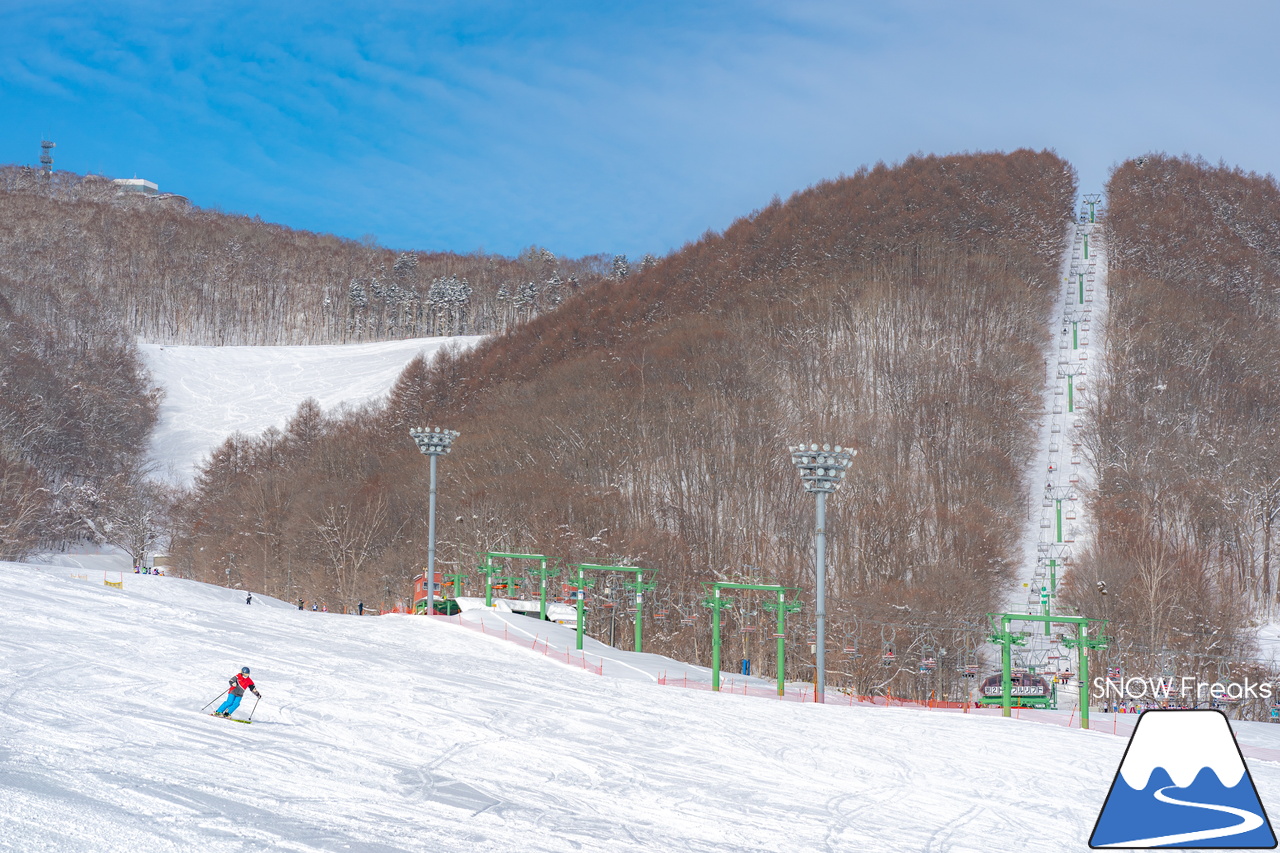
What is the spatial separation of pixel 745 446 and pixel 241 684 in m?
49.8

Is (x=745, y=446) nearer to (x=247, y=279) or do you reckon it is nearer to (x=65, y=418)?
(x=65, y=418)

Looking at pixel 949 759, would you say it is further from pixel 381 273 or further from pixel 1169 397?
pixel 381 273

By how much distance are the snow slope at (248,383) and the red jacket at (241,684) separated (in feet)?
274

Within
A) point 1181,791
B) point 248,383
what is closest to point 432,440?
point 1181,791

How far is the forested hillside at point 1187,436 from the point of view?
141 feet

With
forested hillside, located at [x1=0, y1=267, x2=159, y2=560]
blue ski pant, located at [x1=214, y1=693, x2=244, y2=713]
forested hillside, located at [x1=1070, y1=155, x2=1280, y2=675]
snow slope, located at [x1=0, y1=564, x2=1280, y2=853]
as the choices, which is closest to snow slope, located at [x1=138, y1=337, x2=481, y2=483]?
forested hillside, located at [x1=0, y1=267, x2=159, y2=560]

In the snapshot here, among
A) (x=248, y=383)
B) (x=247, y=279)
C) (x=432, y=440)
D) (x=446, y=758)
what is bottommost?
(x=446, y=758)

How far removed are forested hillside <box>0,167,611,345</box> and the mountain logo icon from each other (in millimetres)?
133164

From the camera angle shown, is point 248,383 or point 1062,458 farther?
point 248,383

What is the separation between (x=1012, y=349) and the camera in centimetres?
7256

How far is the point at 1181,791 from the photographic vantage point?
5066mm

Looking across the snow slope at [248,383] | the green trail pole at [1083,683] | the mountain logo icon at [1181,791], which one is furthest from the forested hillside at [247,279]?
the mountain logo icon at [1181,791]

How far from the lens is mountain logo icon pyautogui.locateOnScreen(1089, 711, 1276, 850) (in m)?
4.79

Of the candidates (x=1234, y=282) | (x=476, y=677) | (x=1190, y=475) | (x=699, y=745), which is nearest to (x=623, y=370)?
(x=1190, y=475)
